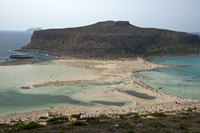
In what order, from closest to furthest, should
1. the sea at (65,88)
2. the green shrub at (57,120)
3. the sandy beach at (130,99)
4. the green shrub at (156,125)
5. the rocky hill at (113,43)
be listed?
the green shrub at (156,125)
the green shrub at (57,120)
the sandy beach at (130,99)
the sea at (65,88)
the rocky hill at (113,43)

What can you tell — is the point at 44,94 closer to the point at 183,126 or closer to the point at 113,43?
the point at 183,126

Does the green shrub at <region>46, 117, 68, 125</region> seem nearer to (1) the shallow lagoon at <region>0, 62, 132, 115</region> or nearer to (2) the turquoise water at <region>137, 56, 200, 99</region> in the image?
(1) the shallow lagoon at <region>0, 62, 132, 115</region>

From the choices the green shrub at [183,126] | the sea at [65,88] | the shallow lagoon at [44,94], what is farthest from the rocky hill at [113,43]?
the green shrub at [183,126]

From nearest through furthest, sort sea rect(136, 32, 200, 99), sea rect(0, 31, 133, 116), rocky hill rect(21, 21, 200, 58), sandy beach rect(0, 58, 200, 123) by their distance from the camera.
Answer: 1. sandy beach rect(0, 58, 200, 123)
2. sea rect(0, 31, 133, 116)
3. sea rect(136, 32, 200, 99)
4. rocky hill rect(21, 21, 200, 58)

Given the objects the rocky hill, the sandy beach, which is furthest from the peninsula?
the rocky hill

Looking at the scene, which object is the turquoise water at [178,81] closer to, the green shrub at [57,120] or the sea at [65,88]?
the sea at [65,88]

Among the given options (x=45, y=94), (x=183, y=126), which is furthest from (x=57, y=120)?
(x=183, y=126)
